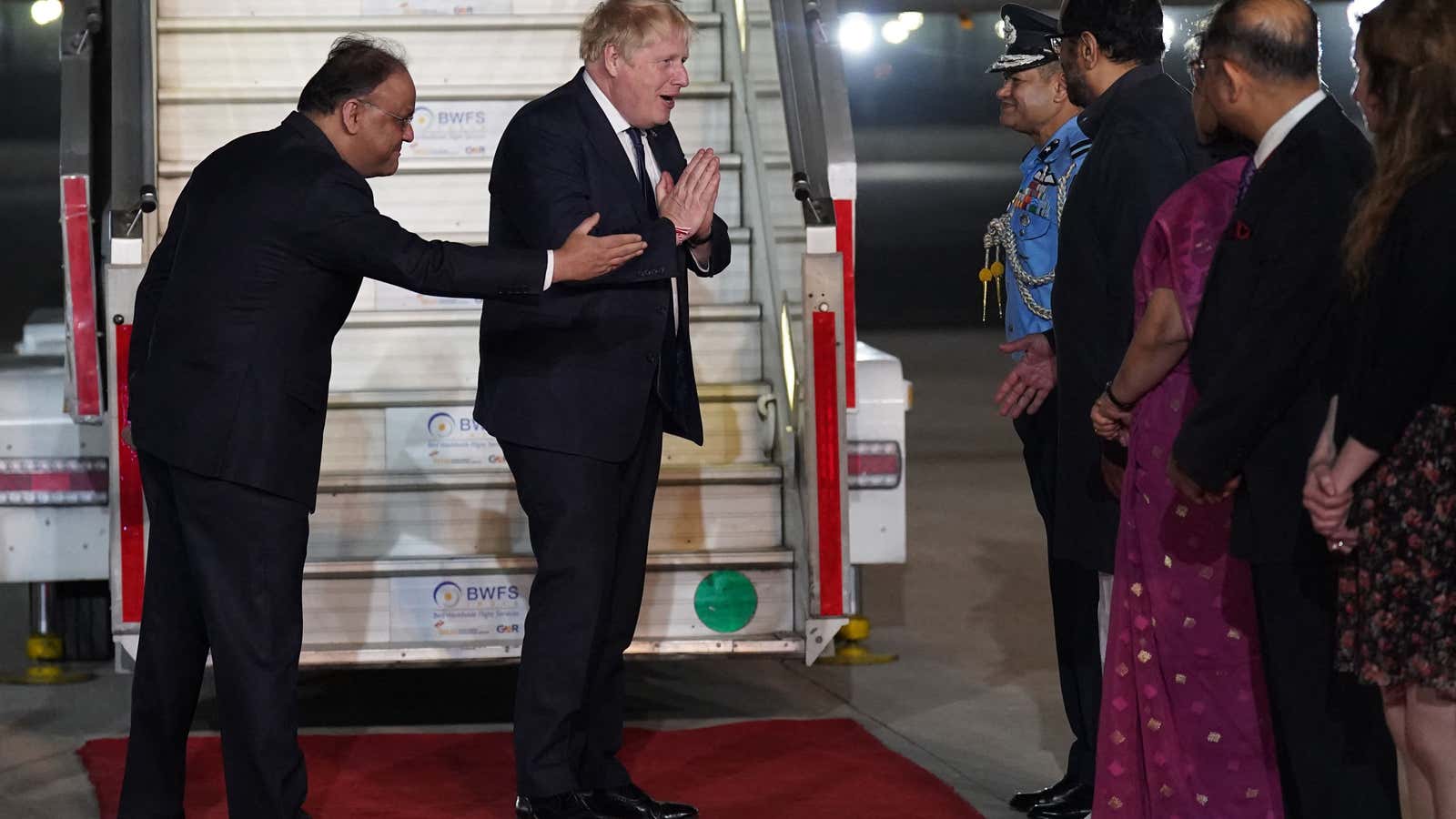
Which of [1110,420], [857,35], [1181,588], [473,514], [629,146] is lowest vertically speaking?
[473,514]

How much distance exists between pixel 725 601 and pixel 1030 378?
1133 mm

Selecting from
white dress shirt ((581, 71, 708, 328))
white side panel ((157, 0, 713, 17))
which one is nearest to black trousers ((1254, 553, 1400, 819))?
white dress shirt ((581, 71, 708, 328))

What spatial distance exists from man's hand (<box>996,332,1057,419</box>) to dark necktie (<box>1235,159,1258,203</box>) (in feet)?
3.61

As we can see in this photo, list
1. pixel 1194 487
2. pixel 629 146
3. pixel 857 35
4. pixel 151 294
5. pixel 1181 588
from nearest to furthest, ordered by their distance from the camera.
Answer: pixel 1194 487 → pixel 1181 588 → pixel 151 294 → pixel 629 146 → pixel 857 35

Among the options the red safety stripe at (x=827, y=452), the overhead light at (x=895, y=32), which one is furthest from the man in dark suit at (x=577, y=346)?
the overhead light at (x=895, y=32)

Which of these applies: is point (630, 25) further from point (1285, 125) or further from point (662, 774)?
point (662, 774)

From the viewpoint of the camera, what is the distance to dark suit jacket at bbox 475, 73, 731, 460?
410 centimetres

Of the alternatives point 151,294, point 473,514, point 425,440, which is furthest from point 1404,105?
point 425,440

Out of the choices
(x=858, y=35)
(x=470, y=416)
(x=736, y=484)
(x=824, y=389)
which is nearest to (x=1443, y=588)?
(x=824, y=389)

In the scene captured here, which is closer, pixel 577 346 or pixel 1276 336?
pixel 1276 336

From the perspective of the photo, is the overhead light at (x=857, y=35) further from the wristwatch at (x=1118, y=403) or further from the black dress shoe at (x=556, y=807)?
the wristwatch at (x=1118, y=403)

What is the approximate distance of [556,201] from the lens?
4070mm

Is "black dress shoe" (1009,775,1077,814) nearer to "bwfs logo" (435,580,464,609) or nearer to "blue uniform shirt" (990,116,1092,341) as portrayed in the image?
"blue uniform shirt" (990,116,1092,341)

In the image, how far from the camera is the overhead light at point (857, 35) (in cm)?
3366
